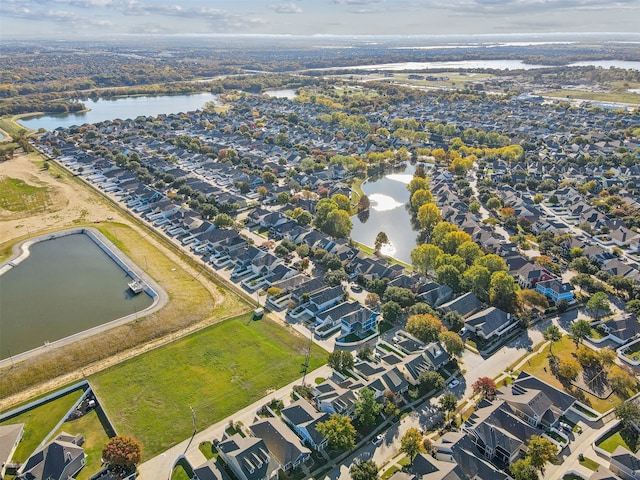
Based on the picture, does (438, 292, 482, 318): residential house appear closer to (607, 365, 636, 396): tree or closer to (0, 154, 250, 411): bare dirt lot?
(607, 365, 636, 396): tree

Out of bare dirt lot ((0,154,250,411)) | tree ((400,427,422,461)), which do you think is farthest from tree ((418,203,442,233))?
tree ((400,427,422,461))

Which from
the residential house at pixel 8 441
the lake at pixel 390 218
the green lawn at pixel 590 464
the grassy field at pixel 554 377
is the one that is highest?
the green lawn at pixel 590 464

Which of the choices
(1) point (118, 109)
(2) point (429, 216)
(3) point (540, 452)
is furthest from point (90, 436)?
(1) point (118, 109)

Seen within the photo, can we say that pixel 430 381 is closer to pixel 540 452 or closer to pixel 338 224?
pixel 540 452

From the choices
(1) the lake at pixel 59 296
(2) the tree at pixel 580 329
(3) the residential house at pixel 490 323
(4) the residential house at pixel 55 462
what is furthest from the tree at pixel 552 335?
(1) the lake at pixel 59 296

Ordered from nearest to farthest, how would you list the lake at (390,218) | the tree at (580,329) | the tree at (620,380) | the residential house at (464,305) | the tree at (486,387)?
the tree at (486,387), the tree at (620,380), the tree at (580,329), the residential house at (464,305), the lake at (390,218)

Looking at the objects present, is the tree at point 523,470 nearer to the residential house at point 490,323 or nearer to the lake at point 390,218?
the residential house at point 490,323
